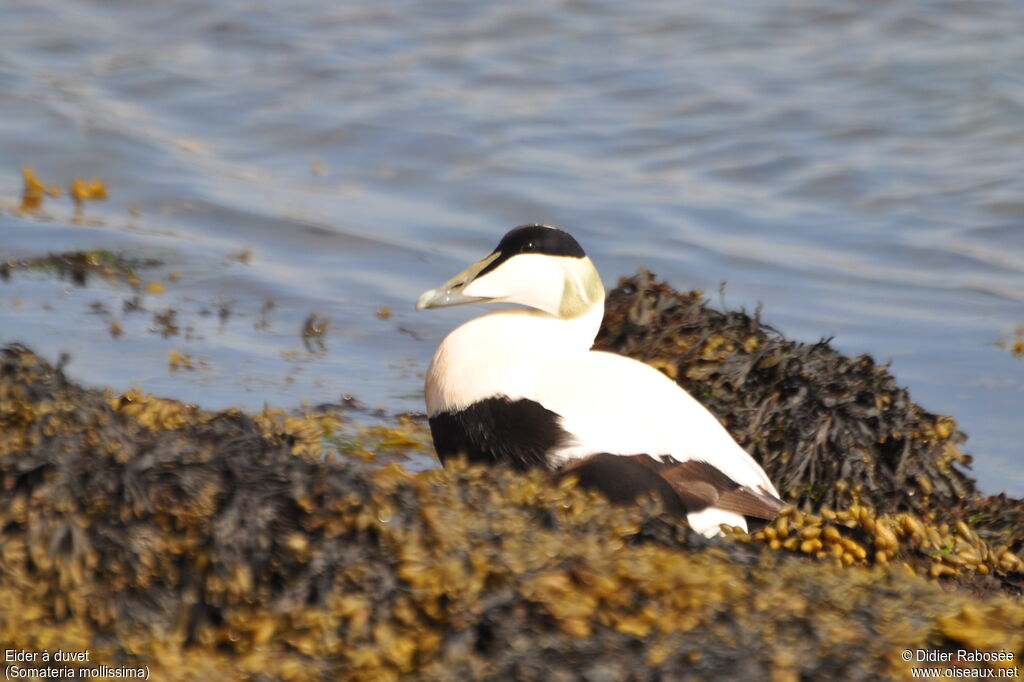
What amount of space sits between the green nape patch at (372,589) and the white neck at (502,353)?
0.96 meters

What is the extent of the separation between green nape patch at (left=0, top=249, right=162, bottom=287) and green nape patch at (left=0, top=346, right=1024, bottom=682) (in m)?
4.37

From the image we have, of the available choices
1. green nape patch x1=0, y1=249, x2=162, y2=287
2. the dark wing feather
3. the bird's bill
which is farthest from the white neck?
green nape patch x1=0, y1=249, x2=162, y2=287

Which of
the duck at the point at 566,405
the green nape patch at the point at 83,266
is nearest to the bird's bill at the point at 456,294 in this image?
the duck at the point at 566,405

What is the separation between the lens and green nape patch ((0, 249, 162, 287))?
22.9 ft

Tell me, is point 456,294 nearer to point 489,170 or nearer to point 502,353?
point 502,353

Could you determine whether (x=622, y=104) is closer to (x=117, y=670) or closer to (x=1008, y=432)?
(x=1008, y=432)

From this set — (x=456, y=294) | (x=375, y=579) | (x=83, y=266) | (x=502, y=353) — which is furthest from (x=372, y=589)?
(x=83, y=266)

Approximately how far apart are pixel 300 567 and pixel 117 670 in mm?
365

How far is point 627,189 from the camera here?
32.2 feet

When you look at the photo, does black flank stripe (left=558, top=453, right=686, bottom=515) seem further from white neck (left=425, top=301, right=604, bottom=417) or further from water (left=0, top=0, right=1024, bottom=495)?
water (left=0, top=0, right=1024, bottom=495)

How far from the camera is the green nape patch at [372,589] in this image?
242 cm

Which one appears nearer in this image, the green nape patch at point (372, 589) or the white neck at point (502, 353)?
the green nape patch at point (372, 589)

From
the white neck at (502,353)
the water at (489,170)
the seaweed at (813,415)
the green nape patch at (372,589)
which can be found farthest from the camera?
the water at (489,170)

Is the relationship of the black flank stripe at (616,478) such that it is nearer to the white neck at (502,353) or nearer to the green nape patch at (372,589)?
the white neck at (502,353)
